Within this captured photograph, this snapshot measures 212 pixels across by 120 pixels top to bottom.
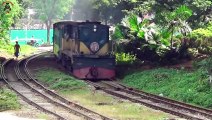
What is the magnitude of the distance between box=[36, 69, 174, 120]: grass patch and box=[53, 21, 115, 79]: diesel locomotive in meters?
1.21

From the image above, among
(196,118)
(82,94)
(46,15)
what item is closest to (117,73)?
(82,94)

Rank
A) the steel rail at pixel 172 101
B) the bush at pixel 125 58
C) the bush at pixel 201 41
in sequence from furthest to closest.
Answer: the bush at pixel 125 58 → the bush at pixel 201 41 → the steel rail at pixel 172 101

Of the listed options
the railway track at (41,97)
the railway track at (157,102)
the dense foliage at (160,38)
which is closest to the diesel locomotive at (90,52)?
the dense foliage at (160,38)

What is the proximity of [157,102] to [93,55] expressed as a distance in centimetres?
832

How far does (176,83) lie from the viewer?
21.4 meters

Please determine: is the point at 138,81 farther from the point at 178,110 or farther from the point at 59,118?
the point at 59,118

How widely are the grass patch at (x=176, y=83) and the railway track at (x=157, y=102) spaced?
648 mm

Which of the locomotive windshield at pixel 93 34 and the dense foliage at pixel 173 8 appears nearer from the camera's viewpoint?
the locomotive windshield at pixel 93 34

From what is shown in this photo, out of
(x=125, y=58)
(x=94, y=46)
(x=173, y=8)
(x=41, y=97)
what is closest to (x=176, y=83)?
(x=41, y=97)

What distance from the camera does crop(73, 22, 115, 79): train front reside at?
26266mm

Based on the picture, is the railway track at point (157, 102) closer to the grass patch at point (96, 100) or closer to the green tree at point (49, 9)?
the grass patch at point (96, 100)

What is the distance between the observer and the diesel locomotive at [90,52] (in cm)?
2627

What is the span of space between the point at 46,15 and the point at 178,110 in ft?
204

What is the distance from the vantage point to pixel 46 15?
77500 millimetres
